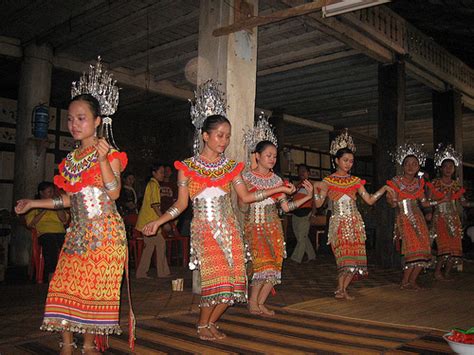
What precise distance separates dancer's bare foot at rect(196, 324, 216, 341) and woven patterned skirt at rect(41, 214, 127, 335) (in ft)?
2.43

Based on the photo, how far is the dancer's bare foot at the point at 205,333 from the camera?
Result: 123 inches

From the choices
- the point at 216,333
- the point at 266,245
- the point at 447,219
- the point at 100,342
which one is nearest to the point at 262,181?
the point at 266,245

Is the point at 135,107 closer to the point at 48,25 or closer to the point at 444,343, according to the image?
the point at 48,25

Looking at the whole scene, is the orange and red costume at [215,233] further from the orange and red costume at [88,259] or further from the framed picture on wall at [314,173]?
the framed picture on wall at [314,173]

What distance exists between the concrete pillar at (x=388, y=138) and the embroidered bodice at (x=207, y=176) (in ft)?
18.1

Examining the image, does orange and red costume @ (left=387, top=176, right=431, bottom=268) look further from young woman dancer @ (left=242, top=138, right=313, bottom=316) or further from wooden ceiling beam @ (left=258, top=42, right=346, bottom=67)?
wooden ceiling beam @ (left=258, top=42, right=346, bottom=67)

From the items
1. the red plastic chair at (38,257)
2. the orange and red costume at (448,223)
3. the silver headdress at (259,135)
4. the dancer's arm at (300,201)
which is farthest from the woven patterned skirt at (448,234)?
the red plastic chair at (38,257)

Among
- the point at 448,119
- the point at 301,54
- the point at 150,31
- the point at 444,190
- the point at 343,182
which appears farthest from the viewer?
the point at 448,119

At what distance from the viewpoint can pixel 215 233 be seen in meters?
3.14

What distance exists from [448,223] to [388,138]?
2.26 meters

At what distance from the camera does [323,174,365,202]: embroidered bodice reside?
4.79m

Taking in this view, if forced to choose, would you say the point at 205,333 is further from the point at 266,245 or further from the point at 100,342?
the point at 266,245

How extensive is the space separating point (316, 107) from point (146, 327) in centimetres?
1037

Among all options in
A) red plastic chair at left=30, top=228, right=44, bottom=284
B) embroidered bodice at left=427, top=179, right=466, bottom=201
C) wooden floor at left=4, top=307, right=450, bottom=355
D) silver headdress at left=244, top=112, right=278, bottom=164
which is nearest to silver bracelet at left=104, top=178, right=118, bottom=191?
wooden floor at left=4, top=307, right=450, bottom=355
